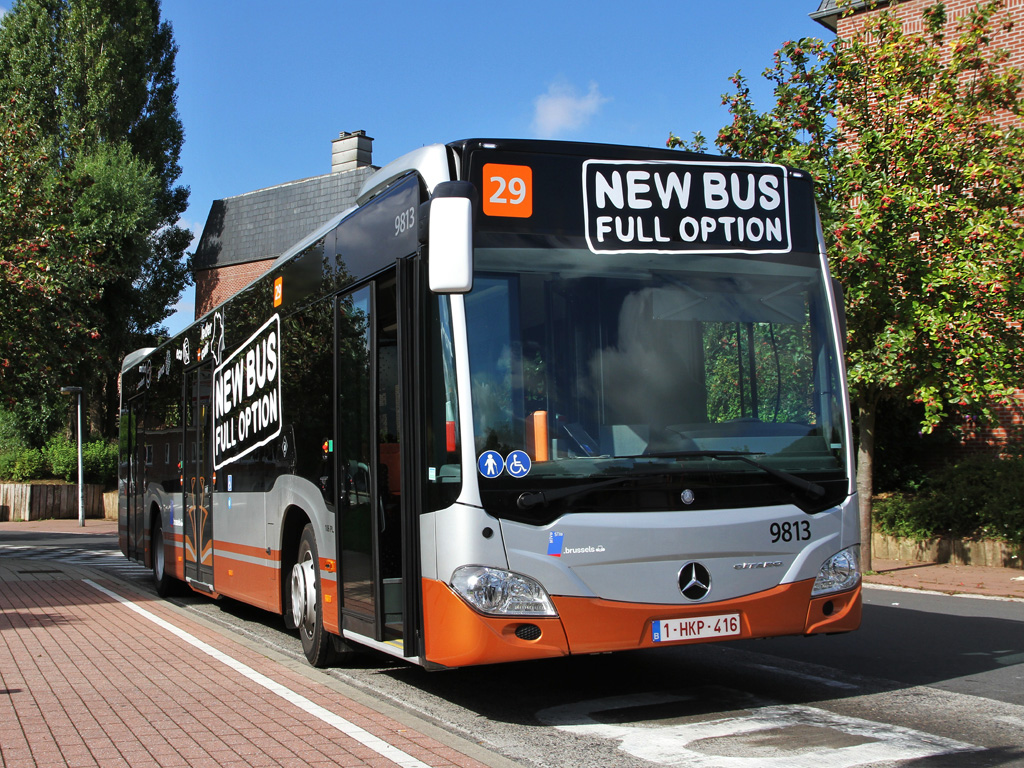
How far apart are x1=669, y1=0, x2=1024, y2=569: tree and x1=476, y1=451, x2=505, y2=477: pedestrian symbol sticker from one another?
9.35 meters

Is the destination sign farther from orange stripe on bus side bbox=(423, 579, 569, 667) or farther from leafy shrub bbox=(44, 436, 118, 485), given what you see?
leafy shrub bbox=(44, 436, 118, 485)

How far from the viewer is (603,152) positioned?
253 inches

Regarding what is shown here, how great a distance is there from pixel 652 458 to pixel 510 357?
929 millimetres

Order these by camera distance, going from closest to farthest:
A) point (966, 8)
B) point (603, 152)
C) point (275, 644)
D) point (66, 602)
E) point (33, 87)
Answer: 1. point (603, 152)
2. point (275, 644)
3. point (66, 602)
4. point (966, 8)
5. point (33, 87)

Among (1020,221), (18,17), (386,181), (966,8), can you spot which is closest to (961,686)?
(386,181)

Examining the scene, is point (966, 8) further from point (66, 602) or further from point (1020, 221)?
point (66, 602)

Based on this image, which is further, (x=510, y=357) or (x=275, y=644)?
(x=275, y=644)

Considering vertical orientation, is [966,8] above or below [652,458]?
above

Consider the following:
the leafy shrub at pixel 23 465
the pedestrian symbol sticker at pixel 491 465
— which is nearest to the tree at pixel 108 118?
the leafy shrub at pixel 23 465

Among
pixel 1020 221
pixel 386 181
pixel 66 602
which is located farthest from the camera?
pixel 1020 221

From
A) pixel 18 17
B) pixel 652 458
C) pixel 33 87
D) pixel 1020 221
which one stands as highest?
pixel 18 17

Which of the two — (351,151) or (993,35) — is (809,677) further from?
(351,151)

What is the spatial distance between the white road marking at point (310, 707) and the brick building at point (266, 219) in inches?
1450

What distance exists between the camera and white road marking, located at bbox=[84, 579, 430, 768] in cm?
540
